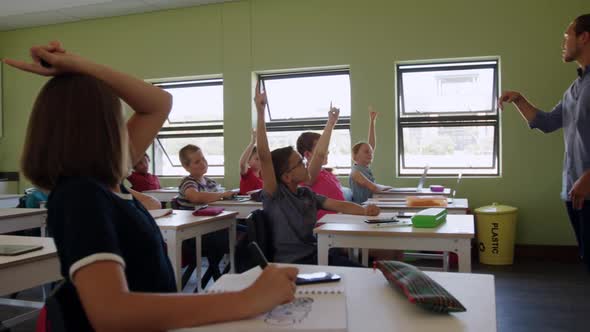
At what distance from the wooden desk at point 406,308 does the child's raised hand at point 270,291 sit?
0.26 ft

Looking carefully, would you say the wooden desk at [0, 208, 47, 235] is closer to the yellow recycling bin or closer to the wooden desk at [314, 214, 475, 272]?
the wooden desk at [314, 214, 475, 272]

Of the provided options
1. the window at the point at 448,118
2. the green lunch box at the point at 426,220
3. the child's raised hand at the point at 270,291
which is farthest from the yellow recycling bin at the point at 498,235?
the child's raised hand at the point at 270,291

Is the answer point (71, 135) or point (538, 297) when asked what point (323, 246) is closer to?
point (71, 135)

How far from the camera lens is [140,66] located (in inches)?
252

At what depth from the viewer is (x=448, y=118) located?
538cm

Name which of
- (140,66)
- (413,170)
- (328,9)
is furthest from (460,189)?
(140,66)

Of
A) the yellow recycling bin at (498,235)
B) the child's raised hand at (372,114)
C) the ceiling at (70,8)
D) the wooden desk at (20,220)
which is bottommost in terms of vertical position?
the yellow recycling bin at (498,235)

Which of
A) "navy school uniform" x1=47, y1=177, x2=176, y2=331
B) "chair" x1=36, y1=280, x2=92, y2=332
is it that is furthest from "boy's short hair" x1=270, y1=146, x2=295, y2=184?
"chair" x1=36, y1=280, x2=92, y2=332

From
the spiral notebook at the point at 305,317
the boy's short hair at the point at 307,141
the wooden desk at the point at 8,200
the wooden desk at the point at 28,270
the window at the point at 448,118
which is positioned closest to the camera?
the spiral notebook at the point at 305,317

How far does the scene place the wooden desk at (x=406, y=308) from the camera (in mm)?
923

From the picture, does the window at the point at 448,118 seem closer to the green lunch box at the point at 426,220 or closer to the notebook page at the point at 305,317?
the green lunch box at the point at 426,220

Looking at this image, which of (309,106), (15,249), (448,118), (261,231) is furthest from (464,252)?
(309,106)

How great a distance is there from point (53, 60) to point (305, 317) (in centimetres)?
62

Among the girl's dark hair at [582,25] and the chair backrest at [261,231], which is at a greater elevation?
the girl's dark hair at [582,25]
